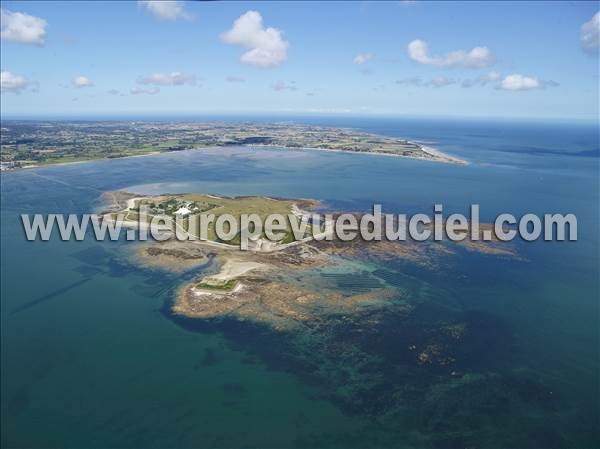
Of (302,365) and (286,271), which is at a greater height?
(286,271)

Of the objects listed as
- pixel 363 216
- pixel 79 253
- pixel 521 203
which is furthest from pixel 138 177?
pixel 521 203

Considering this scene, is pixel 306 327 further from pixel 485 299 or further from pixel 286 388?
pixel 485 299

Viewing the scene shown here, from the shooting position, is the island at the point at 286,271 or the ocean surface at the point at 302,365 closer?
the ocean surface at the point at 302,365

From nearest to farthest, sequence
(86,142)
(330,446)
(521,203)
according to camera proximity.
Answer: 1. (330,446)
2. (521,203)
3. (86,142)

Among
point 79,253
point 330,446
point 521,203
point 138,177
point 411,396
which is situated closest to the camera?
point 330,446

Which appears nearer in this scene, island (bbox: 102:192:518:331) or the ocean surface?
the ocean surface

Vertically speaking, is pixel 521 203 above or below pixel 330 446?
above

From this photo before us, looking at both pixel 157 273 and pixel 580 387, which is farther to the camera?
pixel 157 273

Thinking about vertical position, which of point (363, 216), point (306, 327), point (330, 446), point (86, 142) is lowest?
point (330, 446)
